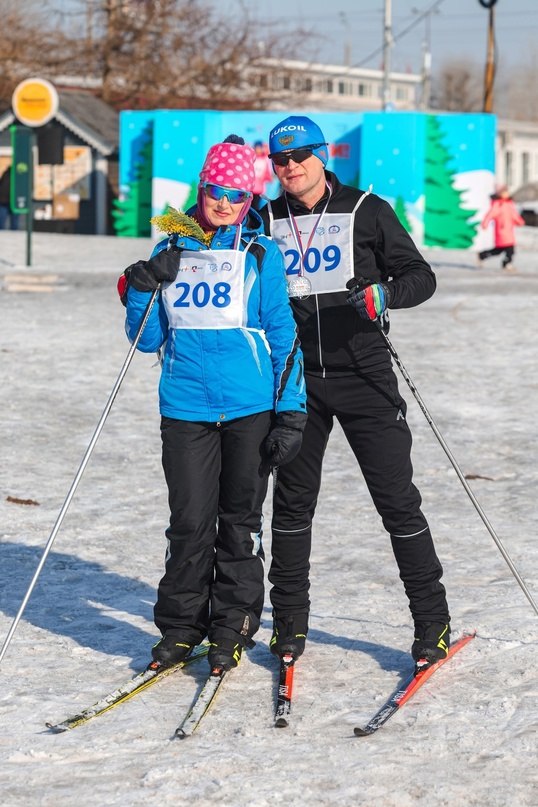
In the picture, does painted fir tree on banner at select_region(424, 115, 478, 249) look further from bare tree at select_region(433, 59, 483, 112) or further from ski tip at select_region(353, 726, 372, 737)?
bare tree at select_region(433, 59, 483, 112)

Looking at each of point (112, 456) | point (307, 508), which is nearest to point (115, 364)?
point (112, 456)

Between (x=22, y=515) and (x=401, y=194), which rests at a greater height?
(x=401, y=194)

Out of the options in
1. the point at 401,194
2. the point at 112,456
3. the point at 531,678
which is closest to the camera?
the point at 531,678

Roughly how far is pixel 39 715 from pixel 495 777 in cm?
144

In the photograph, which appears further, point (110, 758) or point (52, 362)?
point (52, 362)

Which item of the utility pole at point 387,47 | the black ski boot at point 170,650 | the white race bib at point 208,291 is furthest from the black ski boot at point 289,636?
the utility pole at point 387,47

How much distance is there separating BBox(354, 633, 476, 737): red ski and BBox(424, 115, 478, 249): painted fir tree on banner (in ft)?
82.5

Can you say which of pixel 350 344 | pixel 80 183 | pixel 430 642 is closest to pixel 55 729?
pixel 430 642

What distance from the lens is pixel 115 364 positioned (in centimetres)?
1151

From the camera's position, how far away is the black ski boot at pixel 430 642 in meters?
4.14

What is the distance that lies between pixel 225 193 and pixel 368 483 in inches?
44.0

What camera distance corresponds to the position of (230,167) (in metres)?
4.04

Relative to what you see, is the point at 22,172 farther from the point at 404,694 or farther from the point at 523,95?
the point at 523,95

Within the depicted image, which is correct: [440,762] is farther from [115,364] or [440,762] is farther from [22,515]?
[115,364]
